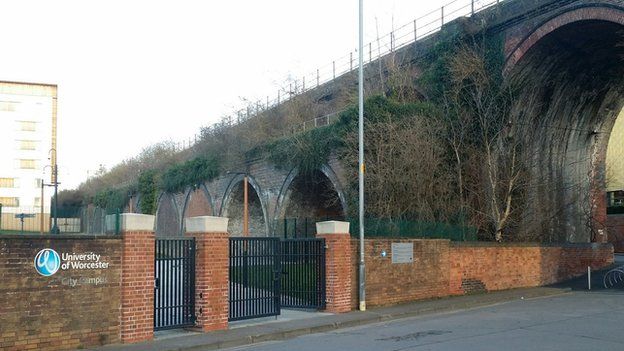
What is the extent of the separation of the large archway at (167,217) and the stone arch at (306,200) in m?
16.6

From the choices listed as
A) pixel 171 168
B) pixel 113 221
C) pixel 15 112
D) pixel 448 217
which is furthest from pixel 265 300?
pixel 15 112

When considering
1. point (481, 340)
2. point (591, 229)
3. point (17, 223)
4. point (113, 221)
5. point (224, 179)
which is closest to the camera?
point (481, 340)

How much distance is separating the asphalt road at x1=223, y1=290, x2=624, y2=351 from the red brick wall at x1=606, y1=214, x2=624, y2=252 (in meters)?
33.7

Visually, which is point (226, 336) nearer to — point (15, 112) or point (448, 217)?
point (448, 217)

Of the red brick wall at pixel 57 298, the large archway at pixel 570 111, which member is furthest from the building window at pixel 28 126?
the red brick wall at pixel 57 298

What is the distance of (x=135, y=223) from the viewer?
12.9 meters

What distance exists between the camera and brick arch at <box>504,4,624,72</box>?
932 inches

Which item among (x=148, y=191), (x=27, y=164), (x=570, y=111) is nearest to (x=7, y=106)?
(x=27, y=164)

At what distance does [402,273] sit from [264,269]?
5.35 meters

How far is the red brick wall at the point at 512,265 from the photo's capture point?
70.4 ft

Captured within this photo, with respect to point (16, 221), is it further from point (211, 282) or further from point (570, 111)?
point (570, 111)

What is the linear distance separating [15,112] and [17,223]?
7325 centimetres

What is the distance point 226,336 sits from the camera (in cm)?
1350

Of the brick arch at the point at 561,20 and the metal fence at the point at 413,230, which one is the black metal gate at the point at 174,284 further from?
the brick arch at the point at 561,20
